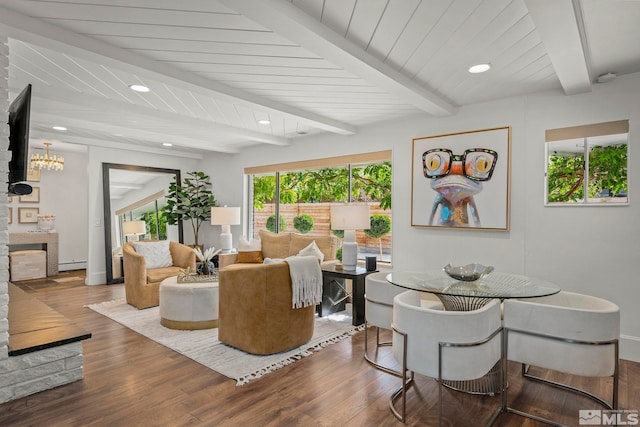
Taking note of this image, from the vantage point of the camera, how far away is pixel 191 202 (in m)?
6.82

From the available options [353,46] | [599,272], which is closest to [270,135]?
[353,46]

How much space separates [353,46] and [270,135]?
327cm

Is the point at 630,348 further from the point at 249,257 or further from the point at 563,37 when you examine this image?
the point at 249,257

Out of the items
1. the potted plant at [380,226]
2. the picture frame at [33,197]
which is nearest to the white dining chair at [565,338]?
the potted plant at [380,226]

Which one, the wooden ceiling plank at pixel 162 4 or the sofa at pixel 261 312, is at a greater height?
the wooden ceiling plank at pixel 162 4

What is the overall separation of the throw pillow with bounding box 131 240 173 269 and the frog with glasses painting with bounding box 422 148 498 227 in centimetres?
367

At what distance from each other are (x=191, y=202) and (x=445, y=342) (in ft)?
18.9

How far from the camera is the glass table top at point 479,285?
7.50ft

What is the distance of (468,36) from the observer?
2367 millimetres

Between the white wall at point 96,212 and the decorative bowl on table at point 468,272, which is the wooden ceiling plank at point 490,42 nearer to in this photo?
the decorative bowl on table at point 468,272

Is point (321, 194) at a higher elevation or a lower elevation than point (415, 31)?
lower

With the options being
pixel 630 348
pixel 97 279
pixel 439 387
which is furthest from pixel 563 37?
pixel 97 279

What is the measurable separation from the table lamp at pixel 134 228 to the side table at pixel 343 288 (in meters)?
3.76

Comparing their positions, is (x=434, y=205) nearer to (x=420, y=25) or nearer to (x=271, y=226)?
(x=420, y=25)
